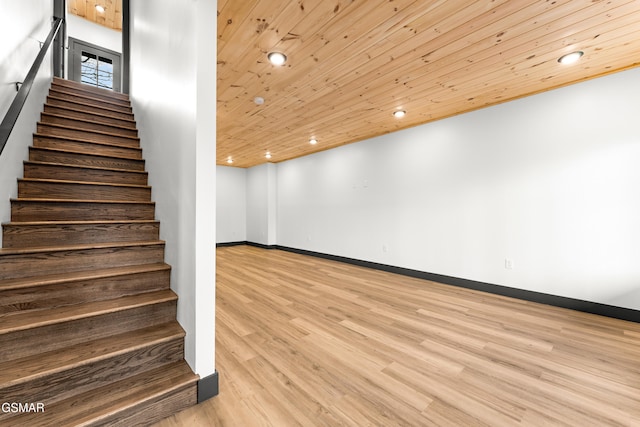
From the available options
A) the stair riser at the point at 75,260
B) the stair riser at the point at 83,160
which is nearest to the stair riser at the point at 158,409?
the stair riser at the point at 75,260

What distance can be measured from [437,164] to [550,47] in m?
1.98

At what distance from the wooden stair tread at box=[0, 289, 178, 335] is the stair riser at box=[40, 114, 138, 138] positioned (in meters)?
2.33

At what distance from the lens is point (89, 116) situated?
3260 millimetres

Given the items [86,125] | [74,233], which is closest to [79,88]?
[86,125]

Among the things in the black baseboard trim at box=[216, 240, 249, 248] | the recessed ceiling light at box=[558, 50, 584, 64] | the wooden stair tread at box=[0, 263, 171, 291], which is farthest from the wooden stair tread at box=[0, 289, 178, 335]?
the black baseboard trim at box=[216, 240, 249, 248]

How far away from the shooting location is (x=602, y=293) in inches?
109

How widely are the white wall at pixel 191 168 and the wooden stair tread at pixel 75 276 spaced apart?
6.6 inches

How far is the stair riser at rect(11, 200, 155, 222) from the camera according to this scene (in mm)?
1954

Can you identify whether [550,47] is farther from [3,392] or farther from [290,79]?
[3,392]

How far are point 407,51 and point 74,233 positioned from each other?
3046 millimetres

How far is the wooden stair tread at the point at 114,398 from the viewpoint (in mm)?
1224

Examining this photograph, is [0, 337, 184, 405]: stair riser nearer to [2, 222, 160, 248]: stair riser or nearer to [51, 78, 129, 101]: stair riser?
[2, 222, 160, 248]: stair riser

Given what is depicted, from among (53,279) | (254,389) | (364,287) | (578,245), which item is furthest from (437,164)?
(53,279)

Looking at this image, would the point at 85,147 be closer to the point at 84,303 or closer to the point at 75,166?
the point at 75,166
